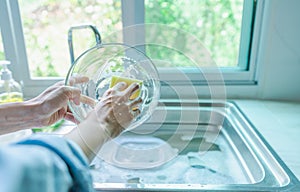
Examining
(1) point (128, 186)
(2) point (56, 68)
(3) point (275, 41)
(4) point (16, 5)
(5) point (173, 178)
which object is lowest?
(5) point (173, 178)

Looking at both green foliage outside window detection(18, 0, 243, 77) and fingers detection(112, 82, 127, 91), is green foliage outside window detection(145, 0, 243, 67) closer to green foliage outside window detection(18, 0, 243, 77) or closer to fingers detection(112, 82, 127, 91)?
green foliage outside window detection(18, 0, 243, 77)

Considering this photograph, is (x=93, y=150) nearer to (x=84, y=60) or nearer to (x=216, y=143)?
(x=84, y=60)

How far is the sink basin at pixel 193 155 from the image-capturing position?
24.0 inches

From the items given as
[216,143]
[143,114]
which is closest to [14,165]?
[143,114]

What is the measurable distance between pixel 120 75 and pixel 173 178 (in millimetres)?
318

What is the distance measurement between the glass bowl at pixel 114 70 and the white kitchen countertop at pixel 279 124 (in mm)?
343

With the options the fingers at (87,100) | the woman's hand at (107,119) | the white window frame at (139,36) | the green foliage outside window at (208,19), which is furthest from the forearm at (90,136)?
the green foliage outside window at (208,19)

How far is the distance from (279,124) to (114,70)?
52cm

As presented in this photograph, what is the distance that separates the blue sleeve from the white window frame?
1.98 ft

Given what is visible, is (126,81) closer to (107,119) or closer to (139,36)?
(107,119)

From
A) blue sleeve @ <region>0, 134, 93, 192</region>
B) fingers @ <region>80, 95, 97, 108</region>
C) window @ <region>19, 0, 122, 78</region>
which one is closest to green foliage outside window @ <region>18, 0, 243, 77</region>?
window @ <region>19, 0, 122, 78</region>

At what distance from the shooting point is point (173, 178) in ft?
2.50

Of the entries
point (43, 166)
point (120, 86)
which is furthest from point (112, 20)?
point (43, 166)

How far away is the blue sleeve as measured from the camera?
28 cm
